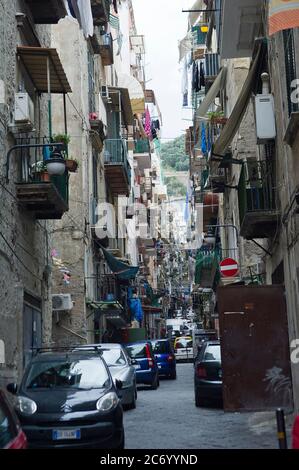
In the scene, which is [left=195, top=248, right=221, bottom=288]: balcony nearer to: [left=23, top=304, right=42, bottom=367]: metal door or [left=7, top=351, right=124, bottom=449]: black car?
[left=23, top=304, right=42, bottom=367]: metal door

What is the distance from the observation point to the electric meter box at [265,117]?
13.9 meters

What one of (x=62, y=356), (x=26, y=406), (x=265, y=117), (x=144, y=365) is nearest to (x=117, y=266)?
(x=144, y=365)

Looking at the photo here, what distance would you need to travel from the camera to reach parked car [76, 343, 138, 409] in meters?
16.4

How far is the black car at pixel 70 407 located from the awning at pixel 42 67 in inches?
287

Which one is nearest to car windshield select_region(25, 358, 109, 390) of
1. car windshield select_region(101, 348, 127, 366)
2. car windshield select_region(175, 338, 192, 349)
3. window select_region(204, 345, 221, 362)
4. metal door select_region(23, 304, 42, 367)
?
metal door select_region(23, 304, 42, 367)

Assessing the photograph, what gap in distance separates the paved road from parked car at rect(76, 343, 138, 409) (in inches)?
12.7

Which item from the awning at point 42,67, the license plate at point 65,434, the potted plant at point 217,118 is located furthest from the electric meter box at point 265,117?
the potted plant at point 217,118

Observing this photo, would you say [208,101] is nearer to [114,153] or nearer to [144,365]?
[144,365]

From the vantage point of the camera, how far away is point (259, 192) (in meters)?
14.9

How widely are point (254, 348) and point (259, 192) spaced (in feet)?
10.6

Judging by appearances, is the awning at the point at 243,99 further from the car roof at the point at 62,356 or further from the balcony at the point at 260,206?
the car roof at the point at 62,356

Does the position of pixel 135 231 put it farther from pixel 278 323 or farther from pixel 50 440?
pixel 50 440

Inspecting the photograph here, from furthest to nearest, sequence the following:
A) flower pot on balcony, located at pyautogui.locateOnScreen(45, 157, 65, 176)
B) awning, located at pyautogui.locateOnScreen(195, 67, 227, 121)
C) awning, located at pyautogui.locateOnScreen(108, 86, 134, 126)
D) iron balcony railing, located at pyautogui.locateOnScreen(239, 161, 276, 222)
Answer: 1. awning, located at pyautogui.locateOnScreen(108, 86, 134, 126)
2. awning, located at pyautogui.locateOnScreen(195, 67, 227, 121)
3. iron balcony railing, located at pyautogui.locateOnScreen(239, 161, 276, 222)
4. flower pot on balcony, located at pyautogui.locateOnScreen(45, 157, 65, 176)
